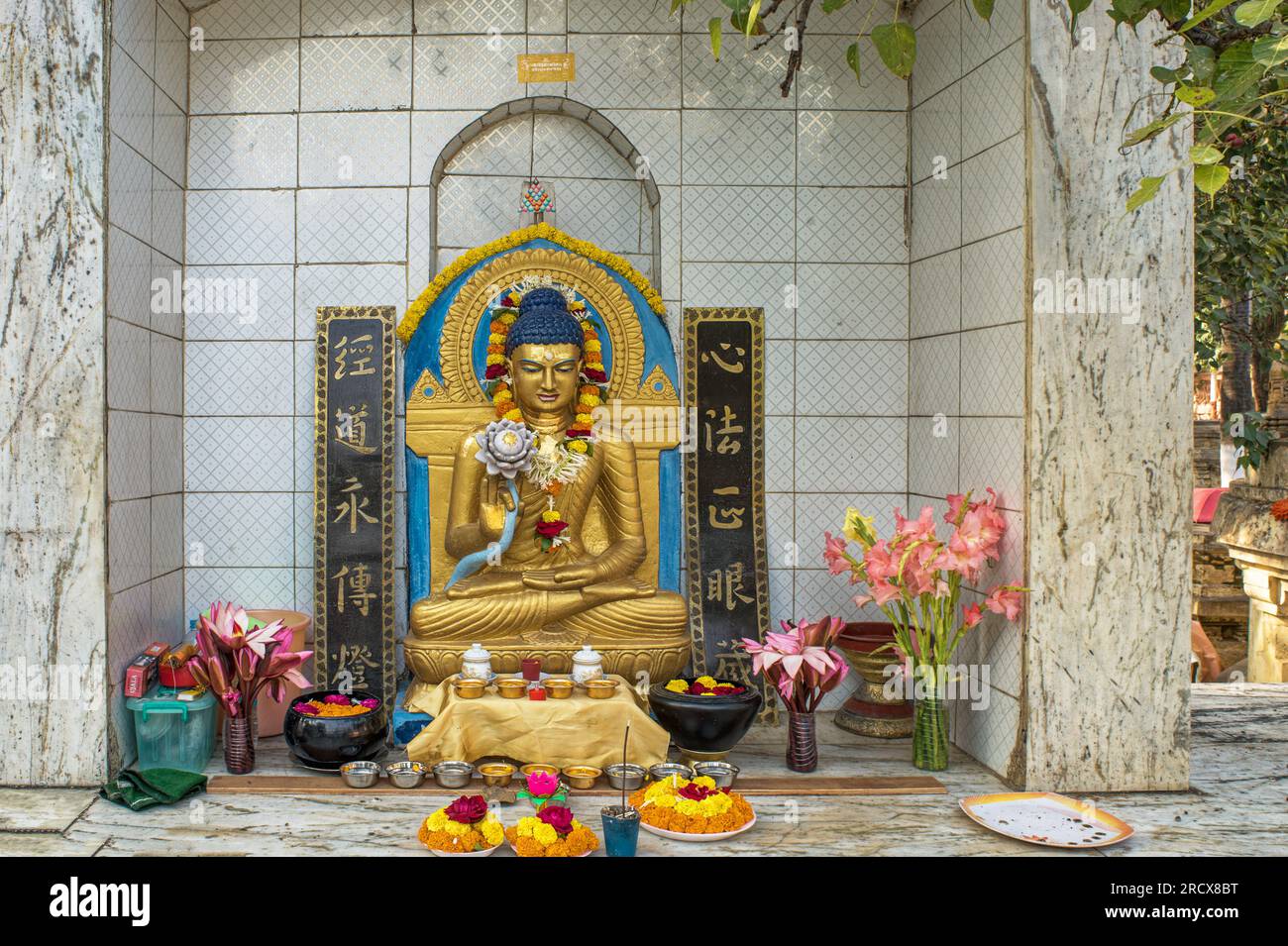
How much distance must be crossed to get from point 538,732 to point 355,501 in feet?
5.21

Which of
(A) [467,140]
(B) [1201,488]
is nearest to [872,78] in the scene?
(A) [467,140]

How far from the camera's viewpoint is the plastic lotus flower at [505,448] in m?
4.95

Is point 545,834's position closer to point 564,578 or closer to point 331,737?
point 331,737

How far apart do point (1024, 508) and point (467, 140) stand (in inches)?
133

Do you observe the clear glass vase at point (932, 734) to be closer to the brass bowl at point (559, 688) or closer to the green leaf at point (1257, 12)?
the brass bowl at point (559, 688)

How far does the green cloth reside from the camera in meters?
4.02

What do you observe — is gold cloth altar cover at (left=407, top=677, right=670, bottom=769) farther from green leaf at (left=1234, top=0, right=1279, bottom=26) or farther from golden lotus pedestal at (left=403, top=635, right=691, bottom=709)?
green leaf at (left=1234, top=0, right=1279, bottom=26)

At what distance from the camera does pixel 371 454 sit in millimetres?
5305

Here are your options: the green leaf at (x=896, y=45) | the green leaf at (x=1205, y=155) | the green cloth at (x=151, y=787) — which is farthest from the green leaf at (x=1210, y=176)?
the green cloth at (x=151, y=787)

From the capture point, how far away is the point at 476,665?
185 inches

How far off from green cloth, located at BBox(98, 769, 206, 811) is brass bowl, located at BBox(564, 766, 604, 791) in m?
1.44

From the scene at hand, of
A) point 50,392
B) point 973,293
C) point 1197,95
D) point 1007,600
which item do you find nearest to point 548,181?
point 973,293

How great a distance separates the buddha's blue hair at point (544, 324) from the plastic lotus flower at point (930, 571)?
156 centimetres

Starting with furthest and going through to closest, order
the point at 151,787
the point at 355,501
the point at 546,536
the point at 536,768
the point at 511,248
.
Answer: the point at 511,248 < the point at 355,501 < the point at 546,536 < the point at 536,768 < the point at 151,787
